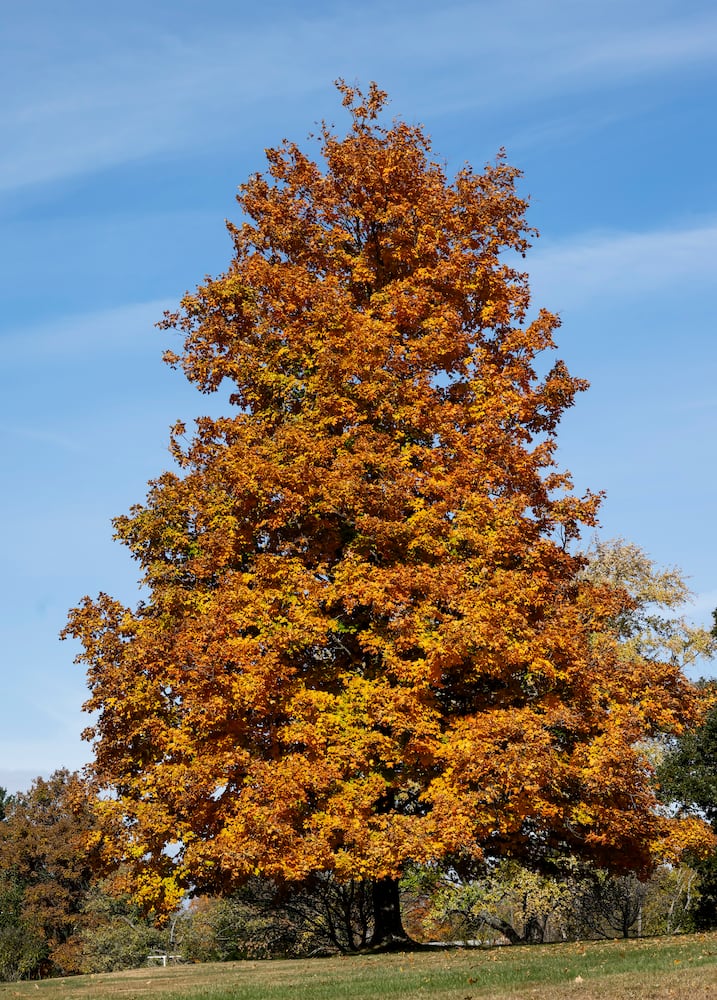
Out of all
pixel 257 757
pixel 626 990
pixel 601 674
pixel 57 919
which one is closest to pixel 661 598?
pixel 601 674

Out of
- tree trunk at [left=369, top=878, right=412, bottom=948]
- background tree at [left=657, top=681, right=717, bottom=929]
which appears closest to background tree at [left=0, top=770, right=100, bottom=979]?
tree trunk at [left=369, top=878, right=412, bottom=948]

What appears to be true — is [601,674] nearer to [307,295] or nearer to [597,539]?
[307,295]

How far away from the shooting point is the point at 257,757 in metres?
20.6

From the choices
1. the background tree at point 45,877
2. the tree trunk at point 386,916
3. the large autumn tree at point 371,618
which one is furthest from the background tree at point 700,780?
the background tree at point 45,877

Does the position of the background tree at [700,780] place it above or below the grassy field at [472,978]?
above

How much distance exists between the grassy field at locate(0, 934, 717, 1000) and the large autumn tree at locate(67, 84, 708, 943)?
5.98 feet

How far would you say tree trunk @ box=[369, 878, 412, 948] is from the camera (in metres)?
23.2

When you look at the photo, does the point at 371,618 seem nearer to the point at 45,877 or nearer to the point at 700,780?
the point at 700,780

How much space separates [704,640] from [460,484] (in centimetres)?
2227

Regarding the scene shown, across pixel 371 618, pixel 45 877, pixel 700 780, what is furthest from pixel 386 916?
pixel 45 877

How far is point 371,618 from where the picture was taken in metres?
22.0

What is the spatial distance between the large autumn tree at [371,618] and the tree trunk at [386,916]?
7 centimetres

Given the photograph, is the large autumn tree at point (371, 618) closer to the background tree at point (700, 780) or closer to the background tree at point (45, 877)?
the background tree at point (700, 780)

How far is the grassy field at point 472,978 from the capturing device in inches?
492
